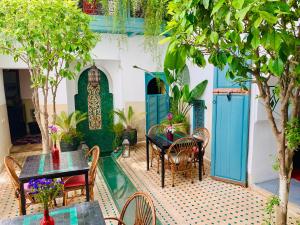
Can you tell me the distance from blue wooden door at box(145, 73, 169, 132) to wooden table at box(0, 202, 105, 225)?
491 centimetres

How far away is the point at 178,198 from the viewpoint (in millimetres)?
3740

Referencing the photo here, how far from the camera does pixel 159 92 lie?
278 inches

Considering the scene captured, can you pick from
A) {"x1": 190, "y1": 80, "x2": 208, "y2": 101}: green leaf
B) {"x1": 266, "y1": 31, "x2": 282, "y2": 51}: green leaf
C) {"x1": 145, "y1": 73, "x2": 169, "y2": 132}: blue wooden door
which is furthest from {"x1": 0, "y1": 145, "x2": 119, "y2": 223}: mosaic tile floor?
{"x1": 266, "y1": 31, "x2": 282, "y2": 51}: green leaf

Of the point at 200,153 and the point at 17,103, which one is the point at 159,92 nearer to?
the point at 200,153

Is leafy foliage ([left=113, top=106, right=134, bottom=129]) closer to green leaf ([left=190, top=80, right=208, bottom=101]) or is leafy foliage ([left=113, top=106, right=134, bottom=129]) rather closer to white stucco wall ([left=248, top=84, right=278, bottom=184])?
green leaf ([left=190, top=80, right=208, bottom=101])

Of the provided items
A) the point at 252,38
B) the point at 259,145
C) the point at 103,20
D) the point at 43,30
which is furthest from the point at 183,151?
the point at 103,20

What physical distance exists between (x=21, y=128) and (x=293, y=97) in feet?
29.1

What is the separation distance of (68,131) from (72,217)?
4.29 m

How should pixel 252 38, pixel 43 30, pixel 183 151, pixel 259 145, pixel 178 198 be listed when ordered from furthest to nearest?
pixel 183 151, pixel 259 145, pixel 178 198, pixel 43 30, pixel 252 38

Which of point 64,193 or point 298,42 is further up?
point 298,42

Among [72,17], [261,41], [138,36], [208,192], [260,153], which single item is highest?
[138,36]

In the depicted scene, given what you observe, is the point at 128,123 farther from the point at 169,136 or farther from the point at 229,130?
the point at 229,130

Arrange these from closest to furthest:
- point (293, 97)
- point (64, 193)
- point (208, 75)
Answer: point (293, 97), point (64, 193), point (208, 75)

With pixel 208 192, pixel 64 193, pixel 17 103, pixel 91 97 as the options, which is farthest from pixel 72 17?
pixel 17 103
